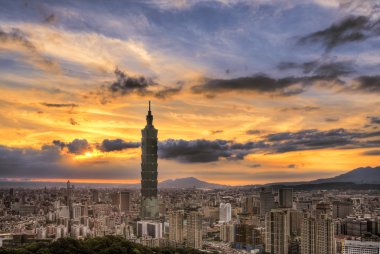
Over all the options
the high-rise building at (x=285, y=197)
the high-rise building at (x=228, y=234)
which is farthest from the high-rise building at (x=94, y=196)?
the high-rise building at (x=228, y=234)

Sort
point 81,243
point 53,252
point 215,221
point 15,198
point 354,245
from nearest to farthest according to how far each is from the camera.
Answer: point 53,252
point 81,243
point 354,245
point 215,221
point 15,198

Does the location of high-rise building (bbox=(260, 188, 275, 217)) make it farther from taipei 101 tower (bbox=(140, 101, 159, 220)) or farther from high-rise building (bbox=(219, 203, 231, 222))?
taipei 101 tower (bbox=(140, 101, 159, 220))

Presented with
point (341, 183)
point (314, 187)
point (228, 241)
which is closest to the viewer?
point (228, 241)

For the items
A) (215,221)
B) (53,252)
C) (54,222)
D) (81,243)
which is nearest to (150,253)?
(81,243)

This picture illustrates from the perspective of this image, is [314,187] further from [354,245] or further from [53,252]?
[53,252]

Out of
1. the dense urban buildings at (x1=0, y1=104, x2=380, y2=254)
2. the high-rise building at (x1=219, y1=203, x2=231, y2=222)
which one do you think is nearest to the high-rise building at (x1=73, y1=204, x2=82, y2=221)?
the dense urban buildings at (x1=0, y1=104, x2=380, y2=254)

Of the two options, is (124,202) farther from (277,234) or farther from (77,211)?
(277,234)

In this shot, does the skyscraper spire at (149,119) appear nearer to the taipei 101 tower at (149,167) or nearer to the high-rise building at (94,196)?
the taipei 101 tower at (149,167)
